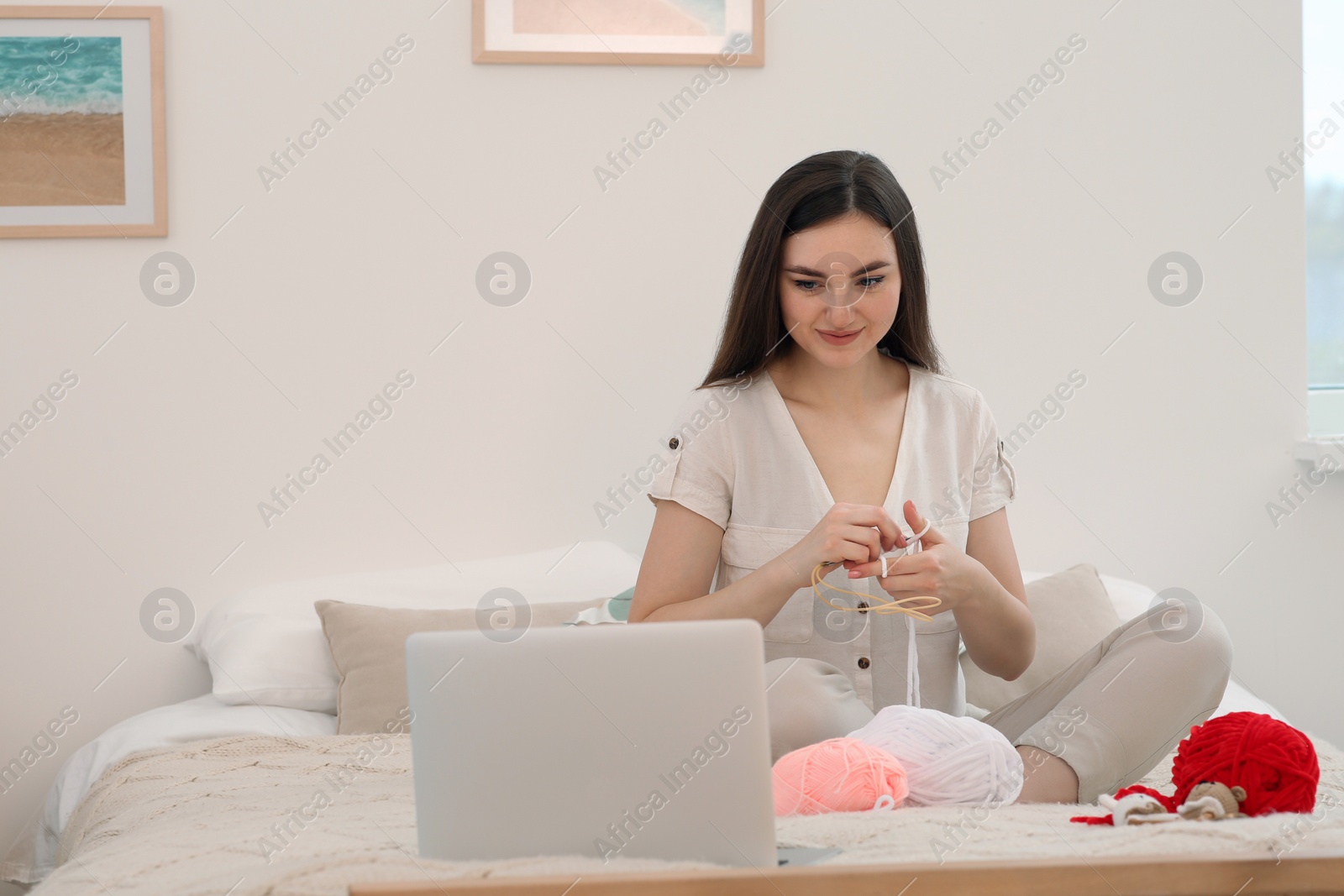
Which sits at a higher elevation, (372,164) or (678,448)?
(372,164)

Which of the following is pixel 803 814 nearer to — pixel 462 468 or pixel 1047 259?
pixel 462 468

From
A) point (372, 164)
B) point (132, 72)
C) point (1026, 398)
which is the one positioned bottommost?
point (1026, 398)

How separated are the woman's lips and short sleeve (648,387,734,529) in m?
0.18

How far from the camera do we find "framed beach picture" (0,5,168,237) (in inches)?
86.1

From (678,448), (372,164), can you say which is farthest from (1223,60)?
(372,164)

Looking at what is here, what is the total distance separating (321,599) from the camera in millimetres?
2080

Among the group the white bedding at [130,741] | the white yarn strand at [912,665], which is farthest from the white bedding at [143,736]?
the white yarn strand at [912,665]

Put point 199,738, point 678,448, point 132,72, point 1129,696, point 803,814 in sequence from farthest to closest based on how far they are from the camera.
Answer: point 132,72 → point 199,738 → point 678,448 → point 1129,696 → point 803,814

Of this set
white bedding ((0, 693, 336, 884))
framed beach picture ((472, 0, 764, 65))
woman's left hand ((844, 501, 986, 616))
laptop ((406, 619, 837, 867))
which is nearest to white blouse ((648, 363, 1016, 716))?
woman's left hand ((844, 501, 986, 616))

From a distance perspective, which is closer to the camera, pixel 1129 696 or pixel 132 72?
pixel 1129 696

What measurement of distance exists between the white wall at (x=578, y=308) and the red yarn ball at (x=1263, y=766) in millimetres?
1321

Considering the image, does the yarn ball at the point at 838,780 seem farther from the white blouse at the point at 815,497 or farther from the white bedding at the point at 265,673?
the white bedding at the point at 265,673

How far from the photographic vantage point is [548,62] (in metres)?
2.28

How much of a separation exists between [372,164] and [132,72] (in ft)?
1.58
